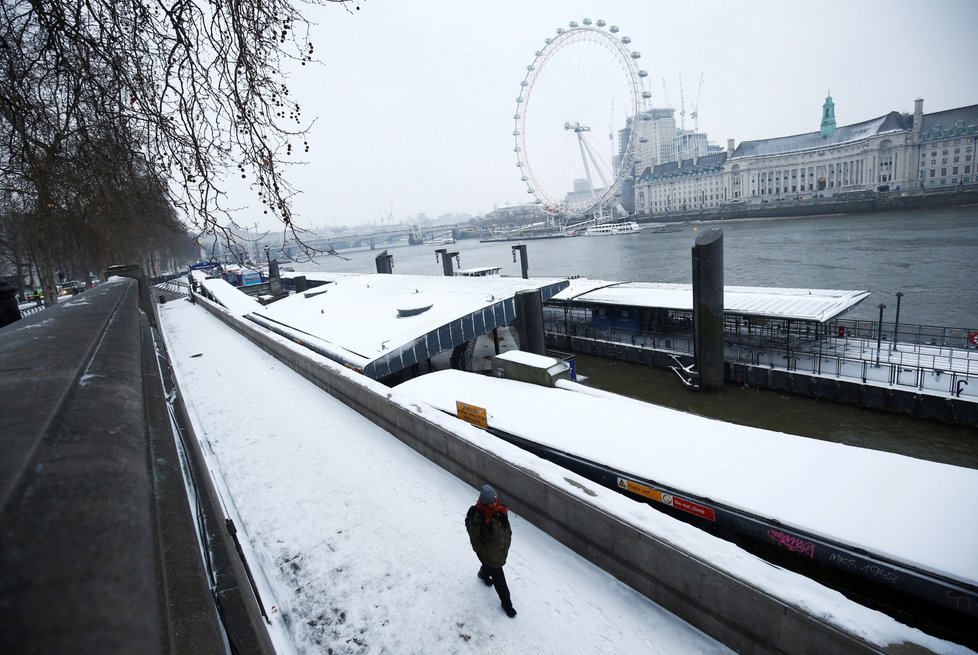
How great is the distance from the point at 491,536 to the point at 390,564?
1.64 metres

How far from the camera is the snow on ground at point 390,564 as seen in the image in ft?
15.3

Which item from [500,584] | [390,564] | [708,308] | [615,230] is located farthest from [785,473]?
[615,230]

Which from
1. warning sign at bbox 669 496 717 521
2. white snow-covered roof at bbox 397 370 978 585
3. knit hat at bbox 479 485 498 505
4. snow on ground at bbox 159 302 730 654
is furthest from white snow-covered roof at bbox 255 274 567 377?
knit hat at bbox 479 485 498 505

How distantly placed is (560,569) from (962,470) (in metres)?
6.42

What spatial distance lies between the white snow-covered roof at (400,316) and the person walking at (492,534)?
1183cm

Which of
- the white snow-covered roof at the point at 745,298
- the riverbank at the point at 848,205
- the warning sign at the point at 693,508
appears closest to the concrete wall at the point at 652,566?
the warning sign at the point at 693,508

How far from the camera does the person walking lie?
15.3 feet

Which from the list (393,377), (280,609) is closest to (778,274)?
(393,377)

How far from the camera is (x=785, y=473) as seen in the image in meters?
8.00

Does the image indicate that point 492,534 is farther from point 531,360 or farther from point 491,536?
point 531,360

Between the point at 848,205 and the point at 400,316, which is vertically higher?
the point at 848,205

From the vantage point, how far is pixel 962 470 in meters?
7.62

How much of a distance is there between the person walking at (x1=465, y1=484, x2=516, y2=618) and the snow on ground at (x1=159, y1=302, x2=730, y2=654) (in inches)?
12.8

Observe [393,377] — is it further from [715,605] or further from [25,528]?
[25,528]
